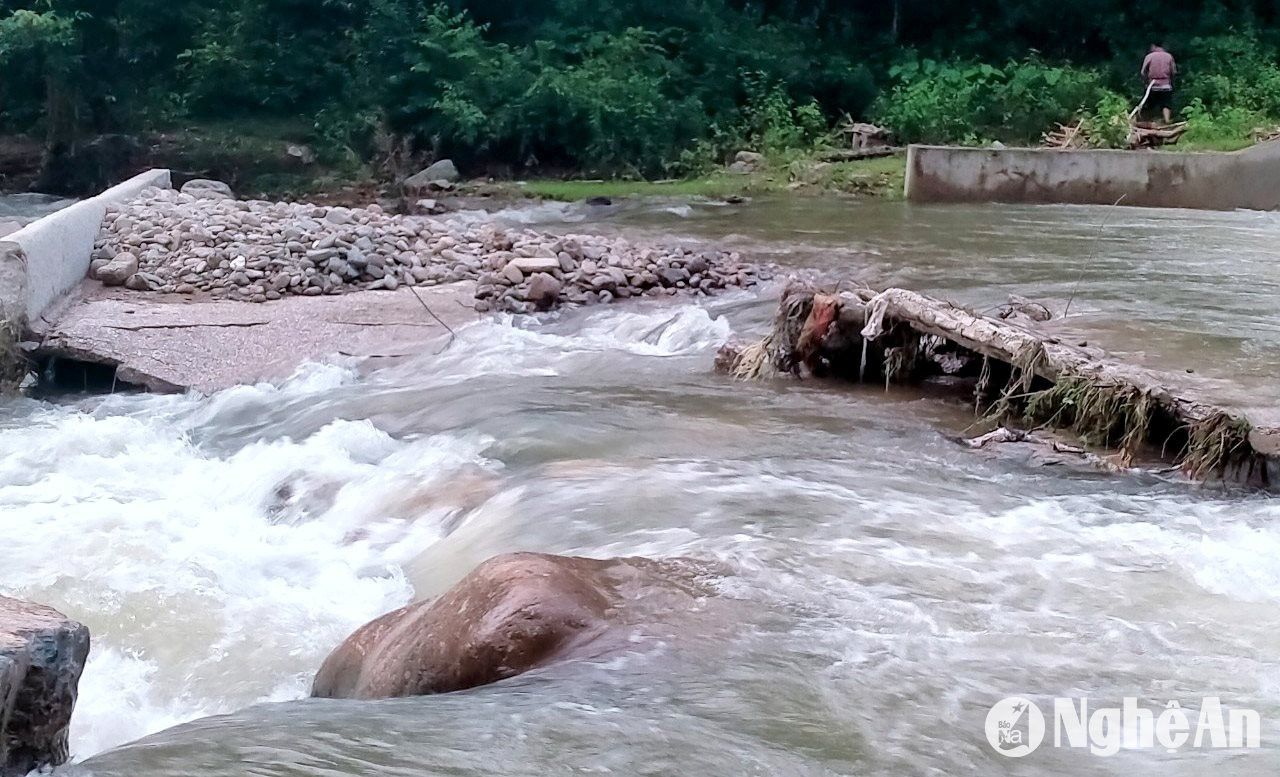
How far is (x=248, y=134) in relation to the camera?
2219cm

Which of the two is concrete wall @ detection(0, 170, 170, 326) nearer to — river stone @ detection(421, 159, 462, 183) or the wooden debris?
river stone @ detection(421, 159, 462, 183)

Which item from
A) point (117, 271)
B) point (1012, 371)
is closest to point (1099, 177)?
point (1012, 371)

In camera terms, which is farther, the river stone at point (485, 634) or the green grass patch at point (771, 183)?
the green grass patch at point (771, 183)

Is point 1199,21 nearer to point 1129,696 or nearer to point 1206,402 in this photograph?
point 1206,402

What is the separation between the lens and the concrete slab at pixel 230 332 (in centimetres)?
855

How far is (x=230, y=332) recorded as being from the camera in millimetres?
9281

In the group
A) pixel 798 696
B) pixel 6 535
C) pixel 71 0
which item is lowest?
pixel 6 535

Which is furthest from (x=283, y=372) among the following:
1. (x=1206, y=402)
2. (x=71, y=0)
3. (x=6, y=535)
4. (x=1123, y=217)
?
(x=71, y=0)

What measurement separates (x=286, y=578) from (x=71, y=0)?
67.9 ft

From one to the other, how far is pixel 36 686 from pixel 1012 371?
17.0 feet

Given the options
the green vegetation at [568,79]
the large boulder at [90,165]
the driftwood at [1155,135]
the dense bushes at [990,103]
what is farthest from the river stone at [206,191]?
the driftwood at [1155,135]

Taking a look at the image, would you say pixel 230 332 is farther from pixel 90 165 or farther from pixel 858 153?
pixel 90 165

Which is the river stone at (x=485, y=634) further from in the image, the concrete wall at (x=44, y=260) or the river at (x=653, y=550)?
the concrete wall at (x=44, y=260)

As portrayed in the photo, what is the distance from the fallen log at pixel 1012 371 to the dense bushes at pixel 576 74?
13.4 m
